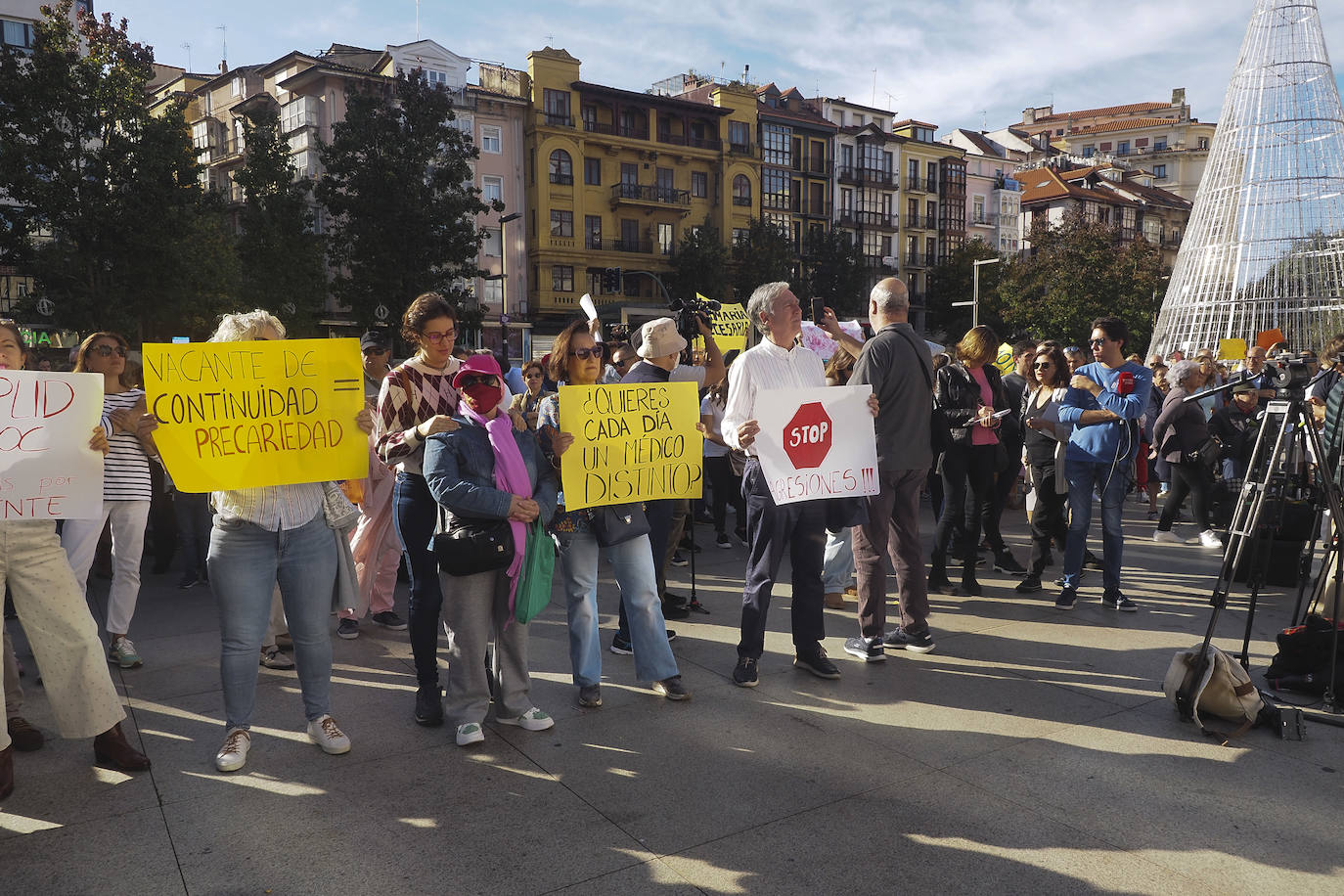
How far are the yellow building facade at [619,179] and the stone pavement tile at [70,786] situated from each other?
44.3 metres

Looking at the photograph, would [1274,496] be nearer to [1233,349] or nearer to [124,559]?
[124,559]

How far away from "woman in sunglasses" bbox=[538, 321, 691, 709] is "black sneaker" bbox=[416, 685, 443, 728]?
714 millimetres

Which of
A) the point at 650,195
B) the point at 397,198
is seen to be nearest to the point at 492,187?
the point at 650,195

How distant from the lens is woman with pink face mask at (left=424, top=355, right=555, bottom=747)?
4160mm

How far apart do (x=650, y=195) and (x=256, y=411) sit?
159ft

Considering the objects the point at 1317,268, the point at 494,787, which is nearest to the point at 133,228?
the point at 494,787

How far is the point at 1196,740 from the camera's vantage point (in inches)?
174

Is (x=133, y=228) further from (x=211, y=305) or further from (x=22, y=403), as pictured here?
(x=22, y=403)

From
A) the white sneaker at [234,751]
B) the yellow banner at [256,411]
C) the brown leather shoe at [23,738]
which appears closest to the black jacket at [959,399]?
the yellow banner at [256,411]

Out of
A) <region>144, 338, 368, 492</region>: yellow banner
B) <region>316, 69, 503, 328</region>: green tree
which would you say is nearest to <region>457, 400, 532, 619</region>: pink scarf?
<region>144, 338, 368, 492</region>: yellow banner

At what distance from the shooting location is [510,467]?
4309 mm

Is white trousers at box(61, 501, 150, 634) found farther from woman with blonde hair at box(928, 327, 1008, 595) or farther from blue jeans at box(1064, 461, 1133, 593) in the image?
blue jeans at box(1064, 461, 1133, 593)

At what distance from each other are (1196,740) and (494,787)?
3.28 meters

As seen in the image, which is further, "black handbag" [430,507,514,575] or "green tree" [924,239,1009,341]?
"green tree" [924,239,1009,341]
